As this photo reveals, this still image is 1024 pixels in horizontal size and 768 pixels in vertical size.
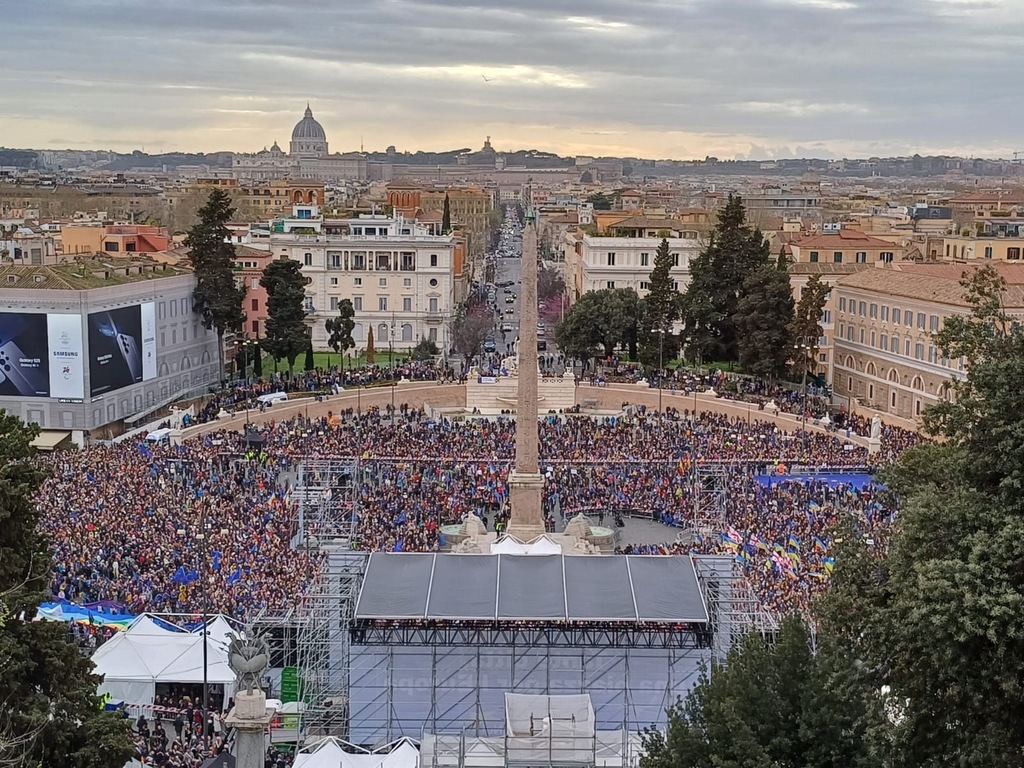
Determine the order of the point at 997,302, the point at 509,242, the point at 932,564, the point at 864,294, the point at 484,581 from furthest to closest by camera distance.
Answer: the point at 509,242 < the point at 864,294 < the point at 484,581 < the point at 997,302 < the point at 932,564

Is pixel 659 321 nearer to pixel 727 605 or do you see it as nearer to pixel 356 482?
pixel 356 482

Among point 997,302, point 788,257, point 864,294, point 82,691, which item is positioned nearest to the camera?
point 997,302

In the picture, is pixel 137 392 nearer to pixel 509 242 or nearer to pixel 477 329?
pixel 477 329

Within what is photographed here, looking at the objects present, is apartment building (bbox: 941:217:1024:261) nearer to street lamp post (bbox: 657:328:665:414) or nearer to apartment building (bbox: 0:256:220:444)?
street lamp post (bbox: 657:328:665:414)

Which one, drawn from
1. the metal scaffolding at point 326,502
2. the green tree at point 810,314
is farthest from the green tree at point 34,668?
the green tree at point 810,314

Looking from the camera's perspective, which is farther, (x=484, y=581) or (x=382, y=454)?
(x=382, y=454)

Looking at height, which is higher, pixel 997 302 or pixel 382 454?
pixel 997 302

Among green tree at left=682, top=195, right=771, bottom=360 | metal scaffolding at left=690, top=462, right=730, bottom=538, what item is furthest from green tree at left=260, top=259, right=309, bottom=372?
metal scaffolding at left=690, top=462, right=730, bottom=538

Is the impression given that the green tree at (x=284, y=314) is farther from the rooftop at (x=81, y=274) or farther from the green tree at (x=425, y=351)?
the green tree at (x=425, y=351)

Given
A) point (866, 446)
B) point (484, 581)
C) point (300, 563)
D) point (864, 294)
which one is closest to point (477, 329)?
point (864, 294)
